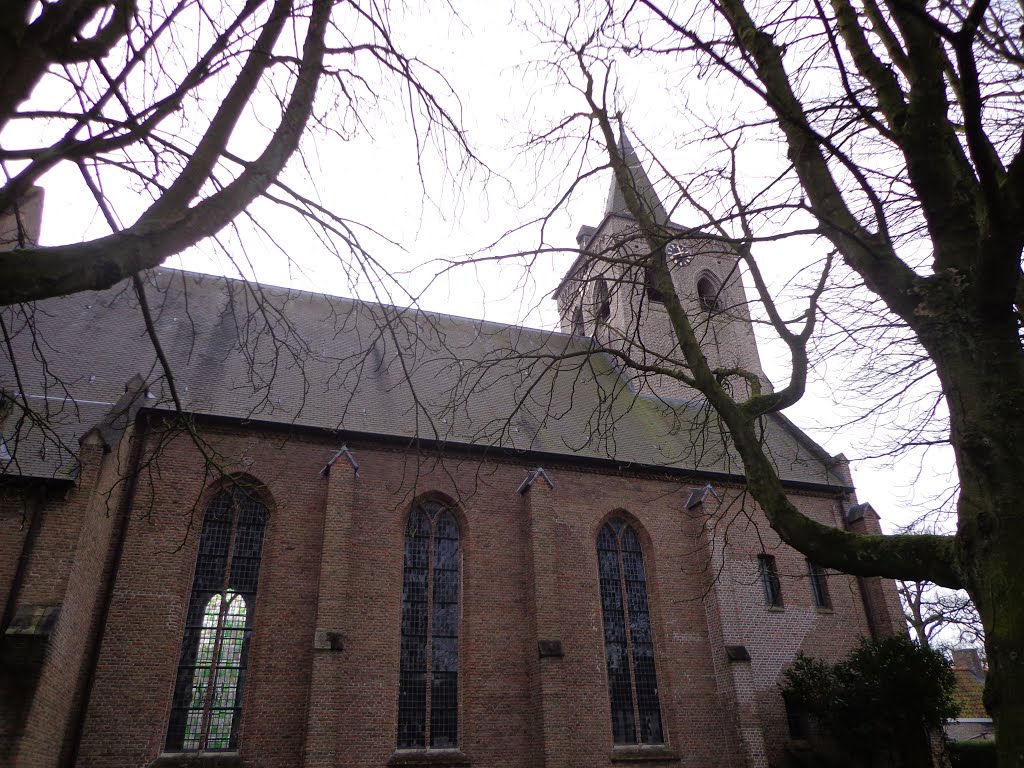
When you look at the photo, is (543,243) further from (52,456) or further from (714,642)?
(714,642)

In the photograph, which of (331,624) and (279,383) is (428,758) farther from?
(279,383)

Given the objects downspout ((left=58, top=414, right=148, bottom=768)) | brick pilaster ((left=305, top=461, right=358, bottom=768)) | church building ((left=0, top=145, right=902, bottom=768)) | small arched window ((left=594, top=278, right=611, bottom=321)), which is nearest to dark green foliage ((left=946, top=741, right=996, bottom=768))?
church building ((left=0, top=145, right=902, bottom=768))

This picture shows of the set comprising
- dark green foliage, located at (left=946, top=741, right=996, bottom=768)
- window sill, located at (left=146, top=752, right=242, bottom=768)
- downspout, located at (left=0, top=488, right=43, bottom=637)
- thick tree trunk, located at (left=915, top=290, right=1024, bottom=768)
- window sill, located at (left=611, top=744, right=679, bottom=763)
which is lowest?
dark green foliage, located at (left=946, top=741, right=996, bottom=768)

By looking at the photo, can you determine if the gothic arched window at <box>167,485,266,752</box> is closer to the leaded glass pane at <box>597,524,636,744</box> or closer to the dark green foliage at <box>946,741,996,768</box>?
the leaded glass pane at <box>597,524,636,744</box>

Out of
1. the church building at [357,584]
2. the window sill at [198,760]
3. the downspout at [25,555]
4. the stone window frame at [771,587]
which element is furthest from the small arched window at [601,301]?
the stone window frame at [771,587]

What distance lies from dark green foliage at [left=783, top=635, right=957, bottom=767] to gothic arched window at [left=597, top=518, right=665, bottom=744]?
11.4 feet

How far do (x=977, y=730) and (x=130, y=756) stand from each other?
3332cm

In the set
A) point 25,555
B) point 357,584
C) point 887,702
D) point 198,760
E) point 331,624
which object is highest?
point 357,584

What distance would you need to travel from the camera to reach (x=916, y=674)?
14.4 meters

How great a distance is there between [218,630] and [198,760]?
82.0 inches

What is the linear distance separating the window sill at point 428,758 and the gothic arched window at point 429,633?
0.75ft

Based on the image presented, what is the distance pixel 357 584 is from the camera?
1357 cm

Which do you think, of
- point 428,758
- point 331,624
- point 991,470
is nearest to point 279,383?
point 331,624

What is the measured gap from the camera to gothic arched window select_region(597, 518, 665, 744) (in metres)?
14.6
